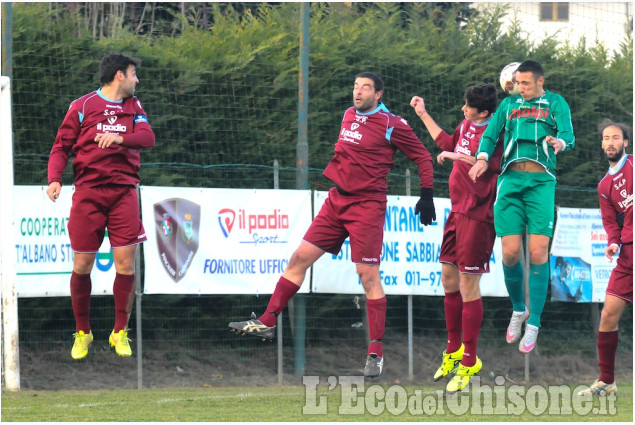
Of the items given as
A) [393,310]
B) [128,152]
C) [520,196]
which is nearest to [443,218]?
[393,310]

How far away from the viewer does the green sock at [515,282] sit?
8438 millimetres

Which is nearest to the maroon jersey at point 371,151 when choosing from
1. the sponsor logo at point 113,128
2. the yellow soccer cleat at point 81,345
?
the sponsor logo at point 113,128

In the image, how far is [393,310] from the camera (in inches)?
522

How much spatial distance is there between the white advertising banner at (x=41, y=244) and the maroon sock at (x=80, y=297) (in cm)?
238

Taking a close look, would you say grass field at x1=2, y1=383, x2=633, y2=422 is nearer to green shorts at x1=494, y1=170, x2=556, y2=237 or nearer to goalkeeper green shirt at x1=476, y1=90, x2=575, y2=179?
green shorts at x1=494, y1=170, x2=556, y2=237

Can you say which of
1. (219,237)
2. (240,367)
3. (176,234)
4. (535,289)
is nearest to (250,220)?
(219,237)

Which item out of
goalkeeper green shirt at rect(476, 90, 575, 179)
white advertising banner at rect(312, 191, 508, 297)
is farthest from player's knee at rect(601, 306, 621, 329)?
white advertising banner at rect(312, 191, 508, 297)

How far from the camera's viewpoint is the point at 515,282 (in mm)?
8453

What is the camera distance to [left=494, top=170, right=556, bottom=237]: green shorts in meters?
8.10

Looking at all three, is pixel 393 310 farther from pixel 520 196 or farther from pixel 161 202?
pixel 520 196

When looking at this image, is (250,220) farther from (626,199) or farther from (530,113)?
(530,113)

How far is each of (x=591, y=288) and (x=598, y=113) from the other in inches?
118

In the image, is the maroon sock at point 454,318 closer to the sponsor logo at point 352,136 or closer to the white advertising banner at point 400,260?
the sponsor logo at point 352,136

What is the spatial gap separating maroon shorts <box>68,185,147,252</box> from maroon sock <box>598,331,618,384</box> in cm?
455
